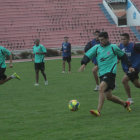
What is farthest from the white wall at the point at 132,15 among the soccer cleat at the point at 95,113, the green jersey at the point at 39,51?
the soccer cleat at the point at 95,113

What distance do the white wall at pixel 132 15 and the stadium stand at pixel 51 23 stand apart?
4.70 feet

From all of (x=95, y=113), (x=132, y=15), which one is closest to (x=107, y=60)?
(x=95, y=113)

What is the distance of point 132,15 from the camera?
42.5m

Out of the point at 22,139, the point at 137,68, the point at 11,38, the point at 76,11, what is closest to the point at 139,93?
the point at 137,68

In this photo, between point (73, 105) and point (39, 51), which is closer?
point (73, 105)

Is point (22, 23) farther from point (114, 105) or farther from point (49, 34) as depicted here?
point (114, 105)

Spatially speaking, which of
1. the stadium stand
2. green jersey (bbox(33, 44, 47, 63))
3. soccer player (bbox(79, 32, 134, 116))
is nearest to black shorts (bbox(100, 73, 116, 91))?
soccer player (bbox(79, 32, 134, 116))

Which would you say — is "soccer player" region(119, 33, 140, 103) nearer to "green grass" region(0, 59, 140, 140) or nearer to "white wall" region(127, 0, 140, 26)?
"green grass" region(0, 59, 140, 140)

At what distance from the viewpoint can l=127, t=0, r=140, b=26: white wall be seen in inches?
1649

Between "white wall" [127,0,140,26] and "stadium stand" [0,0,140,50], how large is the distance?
1.43 metres

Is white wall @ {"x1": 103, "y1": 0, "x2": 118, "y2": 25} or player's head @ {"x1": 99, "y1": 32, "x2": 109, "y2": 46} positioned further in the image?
white wall @ {"x1": 103, "y1": 0, "x2": 118, "y2": 25}

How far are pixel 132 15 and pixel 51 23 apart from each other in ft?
26.8

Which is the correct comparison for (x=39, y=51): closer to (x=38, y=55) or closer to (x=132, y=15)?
(x=38, y=55)

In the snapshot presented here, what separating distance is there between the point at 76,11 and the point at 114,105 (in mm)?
31579
